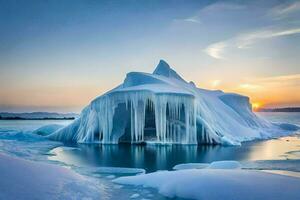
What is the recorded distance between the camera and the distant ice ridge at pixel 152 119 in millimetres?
28141

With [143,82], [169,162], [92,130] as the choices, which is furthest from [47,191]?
[143,82]

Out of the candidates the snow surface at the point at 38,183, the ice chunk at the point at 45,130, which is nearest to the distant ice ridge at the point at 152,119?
the ice chunk at the point at 45,130

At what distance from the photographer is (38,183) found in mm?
8508

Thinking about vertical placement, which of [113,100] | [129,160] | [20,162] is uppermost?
[113,100]

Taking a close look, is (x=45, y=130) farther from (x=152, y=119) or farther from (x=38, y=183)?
(x=38, y=183)

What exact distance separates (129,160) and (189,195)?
32.2 feet

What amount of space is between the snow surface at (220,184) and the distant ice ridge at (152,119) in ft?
54.1

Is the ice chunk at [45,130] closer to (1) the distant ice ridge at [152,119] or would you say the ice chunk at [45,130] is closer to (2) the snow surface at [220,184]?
(1) the distant ice ridge at [152,119]

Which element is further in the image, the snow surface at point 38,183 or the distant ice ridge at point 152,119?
the distant ice ridge at point 152,119

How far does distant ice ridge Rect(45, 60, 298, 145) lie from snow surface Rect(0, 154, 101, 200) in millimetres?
17690

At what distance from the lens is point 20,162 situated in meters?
10.1

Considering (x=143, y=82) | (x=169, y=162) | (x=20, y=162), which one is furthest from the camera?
(x=143, y=82)

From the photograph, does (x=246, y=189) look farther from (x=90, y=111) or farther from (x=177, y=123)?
(x=90, y=111)

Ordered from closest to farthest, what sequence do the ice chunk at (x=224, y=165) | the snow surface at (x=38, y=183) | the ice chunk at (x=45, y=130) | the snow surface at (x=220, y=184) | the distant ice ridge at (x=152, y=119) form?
1. the snow surface at (x=38, y=183)
2. the snow surface at (x=220, y=184)
3. the ice chunk at (x=224, y=165)
4. the distant ice ridge at (x=152, y=119)
5. the ice chunk at (x=45, y=130)
